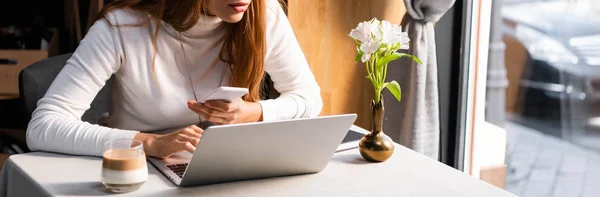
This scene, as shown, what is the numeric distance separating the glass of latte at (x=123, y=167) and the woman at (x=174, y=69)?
20cm

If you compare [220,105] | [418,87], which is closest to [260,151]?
[220,105]

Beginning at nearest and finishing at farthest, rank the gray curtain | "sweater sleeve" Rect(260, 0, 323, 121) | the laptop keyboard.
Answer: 1. the laptop keyboard
2. "sweater sleeve" Rect(260, 0, 323, 121)
3. the gray curtain

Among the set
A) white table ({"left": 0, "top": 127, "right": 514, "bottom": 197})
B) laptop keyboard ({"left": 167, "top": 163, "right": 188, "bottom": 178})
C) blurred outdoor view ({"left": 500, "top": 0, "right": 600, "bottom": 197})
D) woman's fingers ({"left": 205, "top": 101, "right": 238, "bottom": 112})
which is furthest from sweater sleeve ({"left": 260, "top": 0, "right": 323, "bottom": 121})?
blurred outdoor view ({"left": 500, "top": 0, "right": 600, "bottom": 197})

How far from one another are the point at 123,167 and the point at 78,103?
41 centimetres

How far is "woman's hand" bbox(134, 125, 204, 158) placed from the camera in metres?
1.36

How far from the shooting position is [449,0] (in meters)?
2.49

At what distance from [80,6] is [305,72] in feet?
7.20

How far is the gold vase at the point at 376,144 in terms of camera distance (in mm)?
1435

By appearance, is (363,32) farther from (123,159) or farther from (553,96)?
(553,96)

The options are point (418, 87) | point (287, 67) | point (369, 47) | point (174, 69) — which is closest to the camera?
point (369, 47)

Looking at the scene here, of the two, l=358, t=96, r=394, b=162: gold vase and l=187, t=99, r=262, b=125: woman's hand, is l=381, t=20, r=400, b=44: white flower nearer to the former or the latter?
l=358, t=96, r=394, b=162: gold vase

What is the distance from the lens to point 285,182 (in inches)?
50.8

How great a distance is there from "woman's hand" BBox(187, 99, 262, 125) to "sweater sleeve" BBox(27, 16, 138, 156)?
155 millimetres

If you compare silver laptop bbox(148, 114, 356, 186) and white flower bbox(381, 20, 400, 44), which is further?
white flower bbox(381, 20, 400, 44)
